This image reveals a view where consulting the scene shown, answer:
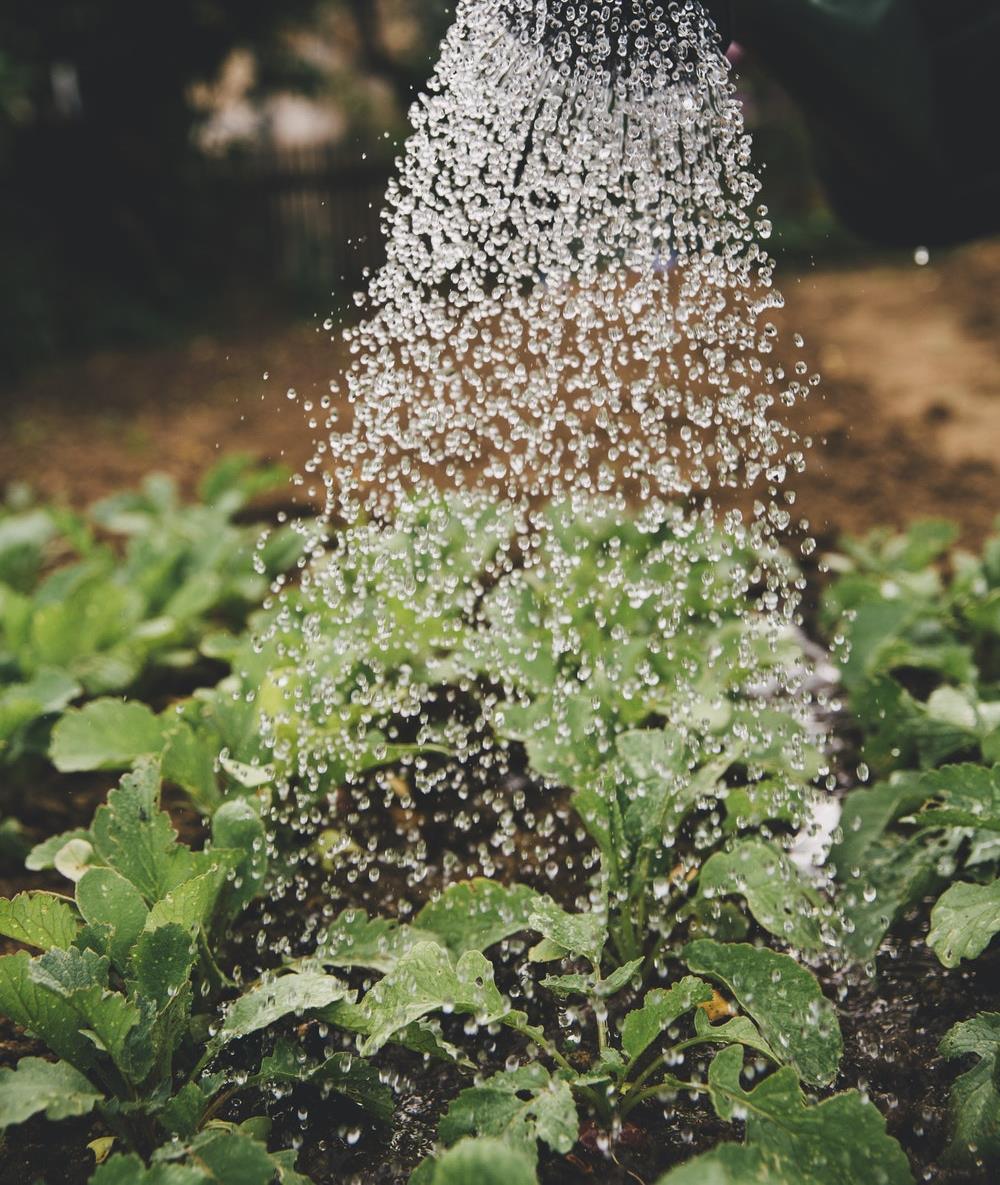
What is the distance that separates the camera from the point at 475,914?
176 centimetres

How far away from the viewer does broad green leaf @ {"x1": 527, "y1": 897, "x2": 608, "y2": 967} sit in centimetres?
155

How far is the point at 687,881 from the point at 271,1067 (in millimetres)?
737

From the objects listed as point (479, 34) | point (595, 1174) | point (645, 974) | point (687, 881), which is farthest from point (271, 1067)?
point (479, 34)

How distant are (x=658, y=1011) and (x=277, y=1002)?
0.51 meters

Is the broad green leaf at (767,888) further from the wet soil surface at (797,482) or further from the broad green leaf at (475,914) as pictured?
the broad green leaf at (475,914)

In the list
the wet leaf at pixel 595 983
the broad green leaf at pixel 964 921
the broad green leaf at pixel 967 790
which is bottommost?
the broad green leaf at pixel 964 921

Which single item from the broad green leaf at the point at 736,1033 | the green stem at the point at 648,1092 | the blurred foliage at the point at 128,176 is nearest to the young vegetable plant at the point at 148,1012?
the green stem at the point at 648,1092

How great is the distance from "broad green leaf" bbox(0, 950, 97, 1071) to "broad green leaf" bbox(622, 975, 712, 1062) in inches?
27.7

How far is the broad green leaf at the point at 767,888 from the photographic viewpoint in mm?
1706

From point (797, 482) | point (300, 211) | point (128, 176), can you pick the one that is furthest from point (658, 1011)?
point (300, 211)

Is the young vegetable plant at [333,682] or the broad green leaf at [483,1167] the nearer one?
the broad green leaf at [483,1167]

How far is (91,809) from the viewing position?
2.35 meters

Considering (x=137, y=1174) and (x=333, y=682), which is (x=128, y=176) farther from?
(x=137, y=1174)

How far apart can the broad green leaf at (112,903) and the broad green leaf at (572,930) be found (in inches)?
22.0
